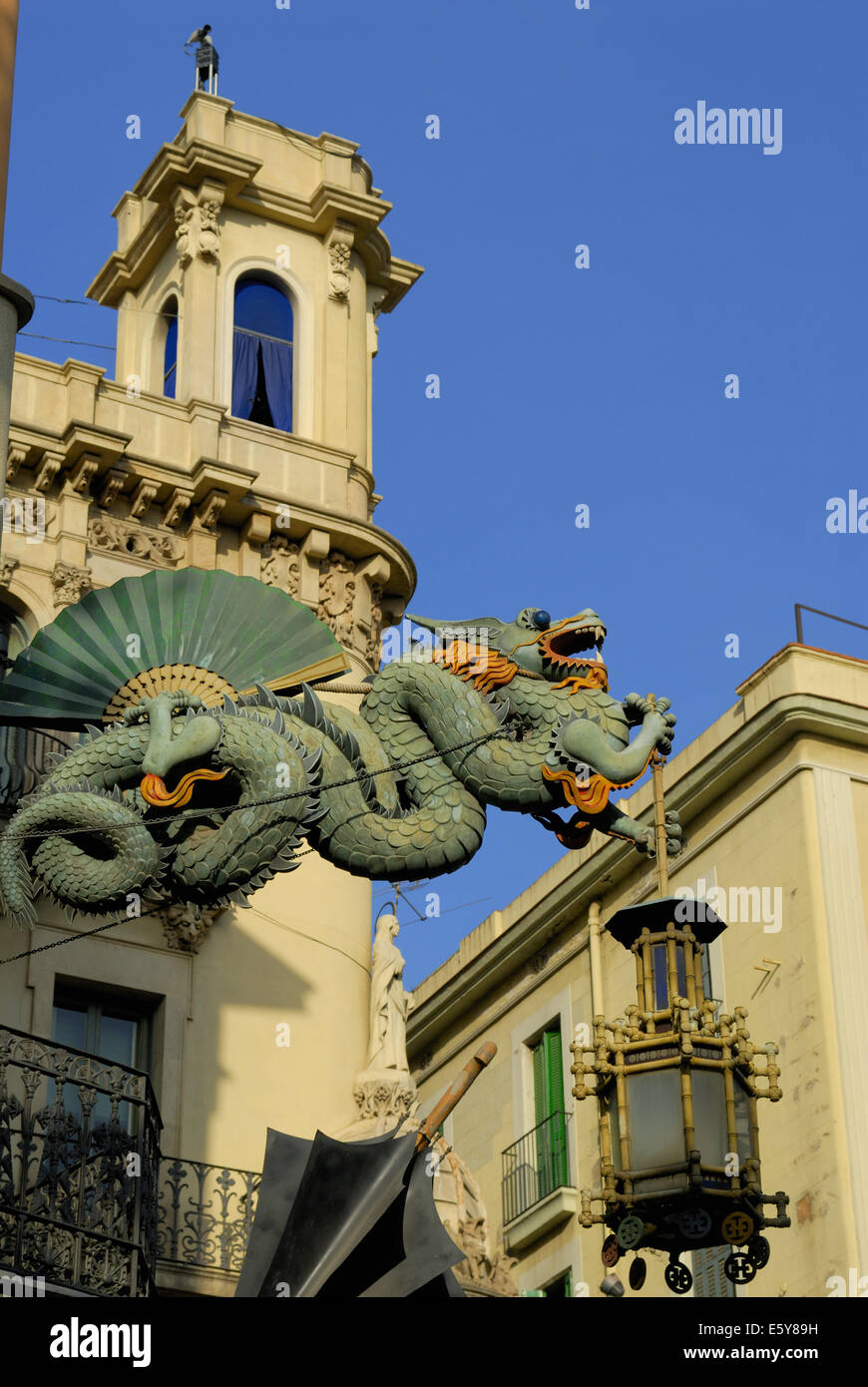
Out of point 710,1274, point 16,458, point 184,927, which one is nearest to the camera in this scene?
point 184,927

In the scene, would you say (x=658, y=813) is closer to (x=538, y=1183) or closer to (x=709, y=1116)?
(x=709, y=1116)

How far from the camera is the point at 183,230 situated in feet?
72.6

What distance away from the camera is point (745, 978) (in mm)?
21422

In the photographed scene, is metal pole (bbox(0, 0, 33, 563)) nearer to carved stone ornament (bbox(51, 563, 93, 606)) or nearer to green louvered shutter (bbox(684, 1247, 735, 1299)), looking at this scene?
carved stone ornament (bbox(51, 563, 93, 606))

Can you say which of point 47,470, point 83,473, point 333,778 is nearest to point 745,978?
point 83,473

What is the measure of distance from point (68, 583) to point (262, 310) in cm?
408

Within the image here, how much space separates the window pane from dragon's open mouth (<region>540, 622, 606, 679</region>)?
37.9 feet

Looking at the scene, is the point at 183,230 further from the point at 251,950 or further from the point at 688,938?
the point at 688,938

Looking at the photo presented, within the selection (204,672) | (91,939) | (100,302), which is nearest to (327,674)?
(204,672)

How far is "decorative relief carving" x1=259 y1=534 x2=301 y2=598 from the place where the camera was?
20.6 m

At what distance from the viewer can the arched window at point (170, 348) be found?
22641mm

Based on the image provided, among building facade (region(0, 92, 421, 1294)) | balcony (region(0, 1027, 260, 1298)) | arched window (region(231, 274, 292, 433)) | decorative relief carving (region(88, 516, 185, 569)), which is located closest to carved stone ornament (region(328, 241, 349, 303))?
building facade (region(0, 92, 421, 1294))

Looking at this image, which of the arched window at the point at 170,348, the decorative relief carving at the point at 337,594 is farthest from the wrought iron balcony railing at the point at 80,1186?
the arched window at the point at 170,348

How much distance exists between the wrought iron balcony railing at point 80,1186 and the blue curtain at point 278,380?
703cm
